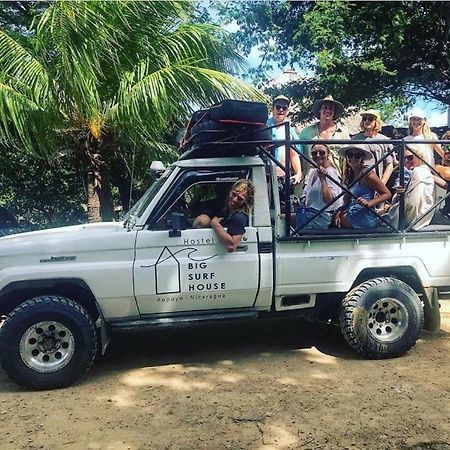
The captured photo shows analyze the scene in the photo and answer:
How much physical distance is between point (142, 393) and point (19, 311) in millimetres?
1220

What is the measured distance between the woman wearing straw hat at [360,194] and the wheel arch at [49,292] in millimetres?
2468

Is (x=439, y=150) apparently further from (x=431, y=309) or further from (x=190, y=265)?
(x=190, y=265)

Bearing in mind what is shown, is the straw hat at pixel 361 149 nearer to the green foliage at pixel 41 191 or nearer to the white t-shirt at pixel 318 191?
the white t-shirt at pixel 318 191

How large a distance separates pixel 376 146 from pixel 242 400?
289cm

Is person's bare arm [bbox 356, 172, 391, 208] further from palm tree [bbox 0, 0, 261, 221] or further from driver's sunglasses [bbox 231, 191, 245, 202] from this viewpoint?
palm tree [bbox 0, 0, 261, 221]

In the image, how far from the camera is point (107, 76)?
8875 mm

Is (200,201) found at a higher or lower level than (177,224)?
higher

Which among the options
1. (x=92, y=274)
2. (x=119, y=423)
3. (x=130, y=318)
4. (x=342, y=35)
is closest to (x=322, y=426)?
(x=119, y=423)

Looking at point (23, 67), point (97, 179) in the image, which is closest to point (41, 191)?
point (97, 179)

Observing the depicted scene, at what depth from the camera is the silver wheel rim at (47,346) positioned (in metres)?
4.45

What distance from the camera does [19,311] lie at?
4438mm

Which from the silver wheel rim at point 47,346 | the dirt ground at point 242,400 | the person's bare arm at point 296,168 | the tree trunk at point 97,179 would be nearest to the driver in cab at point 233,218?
the person's bare arm at point 296,168

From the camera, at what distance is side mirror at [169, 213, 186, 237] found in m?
4.55

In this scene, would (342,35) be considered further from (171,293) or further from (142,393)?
(142,393)
